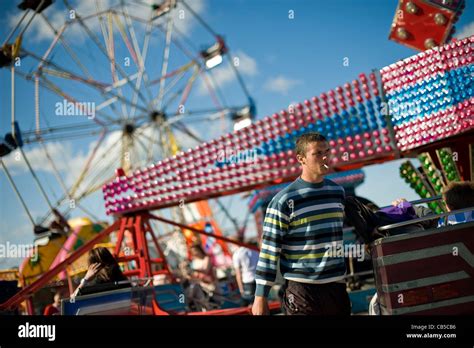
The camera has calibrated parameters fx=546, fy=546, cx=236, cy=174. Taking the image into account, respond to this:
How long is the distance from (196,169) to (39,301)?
2.96m

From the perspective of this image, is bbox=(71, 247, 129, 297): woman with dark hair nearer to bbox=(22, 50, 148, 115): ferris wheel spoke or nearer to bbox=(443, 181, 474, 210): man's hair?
bbox=(443, 181, 474, 210): man's hair

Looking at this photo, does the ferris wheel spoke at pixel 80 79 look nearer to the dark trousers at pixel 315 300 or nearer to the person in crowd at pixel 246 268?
the person in crowd at pixel 246 268

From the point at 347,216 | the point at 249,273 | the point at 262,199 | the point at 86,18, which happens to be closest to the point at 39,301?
the point at 249,273

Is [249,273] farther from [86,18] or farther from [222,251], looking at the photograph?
[86,18]

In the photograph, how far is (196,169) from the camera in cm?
634

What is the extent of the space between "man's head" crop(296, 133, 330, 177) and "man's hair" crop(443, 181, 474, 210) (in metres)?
0.99

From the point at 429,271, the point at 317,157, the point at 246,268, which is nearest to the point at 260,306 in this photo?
the point at 317,157

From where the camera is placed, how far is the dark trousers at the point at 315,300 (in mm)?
2344

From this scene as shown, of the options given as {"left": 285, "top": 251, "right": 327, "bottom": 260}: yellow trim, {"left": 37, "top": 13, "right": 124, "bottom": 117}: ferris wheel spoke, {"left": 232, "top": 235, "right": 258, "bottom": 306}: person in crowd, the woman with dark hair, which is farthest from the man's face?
{"left": 37, "top": 13, "right": 124, "bottom": 117}: ferris wheel spoke

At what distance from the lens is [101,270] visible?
4145 mm

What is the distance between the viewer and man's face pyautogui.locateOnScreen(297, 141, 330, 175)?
2.46 metres

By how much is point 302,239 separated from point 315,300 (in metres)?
0.27
